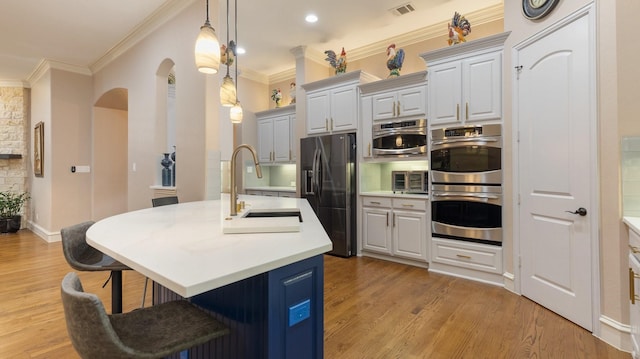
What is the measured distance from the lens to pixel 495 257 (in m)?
3.13

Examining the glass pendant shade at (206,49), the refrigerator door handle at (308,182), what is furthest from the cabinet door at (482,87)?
the glass pendant shade at (206,49)

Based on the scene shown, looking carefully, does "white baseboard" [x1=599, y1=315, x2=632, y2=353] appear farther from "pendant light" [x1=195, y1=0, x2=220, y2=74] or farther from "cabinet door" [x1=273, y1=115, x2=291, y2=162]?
"cabinet door" [x1=273, y1=115, x2=291, y2=162]

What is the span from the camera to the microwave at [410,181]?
3.97 meters

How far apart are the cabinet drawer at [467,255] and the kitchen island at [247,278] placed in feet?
8.37

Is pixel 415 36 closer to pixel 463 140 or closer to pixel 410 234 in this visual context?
pixel 463 140

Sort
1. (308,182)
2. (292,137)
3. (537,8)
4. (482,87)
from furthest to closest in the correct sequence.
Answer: (292,137), (308,182), (482,87), (537,8)

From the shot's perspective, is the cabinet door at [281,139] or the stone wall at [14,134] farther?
the stone wall at [14,134]

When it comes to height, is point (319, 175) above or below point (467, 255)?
above

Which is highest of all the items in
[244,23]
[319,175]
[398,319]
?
[244,23]

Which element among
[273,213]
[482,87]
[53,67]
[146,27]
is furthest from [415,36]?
[53,67]

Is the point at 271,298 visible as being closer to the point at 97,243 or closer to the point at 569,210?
the point at 97,243

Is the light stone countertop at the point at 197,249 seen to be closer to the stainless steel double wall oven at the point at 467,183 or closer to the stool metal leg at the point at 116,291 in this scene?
the stool metal leg at the point at 116,291

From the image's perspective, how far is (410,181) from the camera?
4102 mm

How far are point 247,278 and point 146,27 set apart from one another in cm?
433
